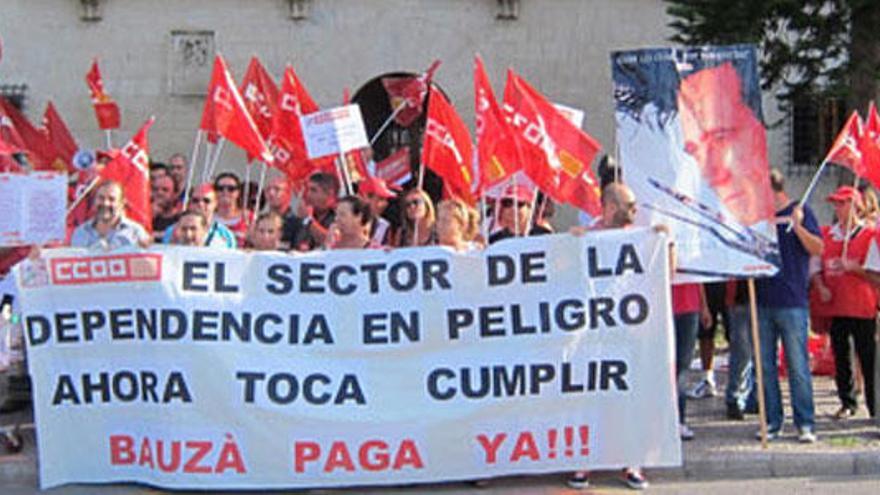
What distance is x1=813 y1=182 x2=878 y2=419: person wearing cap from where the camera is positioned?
29.8 feet

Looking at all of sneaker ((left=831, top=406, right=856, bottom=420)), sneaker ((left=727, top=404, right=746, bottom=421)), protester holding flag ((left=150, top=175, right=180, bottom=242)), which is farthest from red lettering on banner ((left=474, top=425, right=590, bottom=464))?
protester holding flag ((left=150, top=175, right=180, bottom=242))

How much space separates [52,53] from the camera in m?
17.9

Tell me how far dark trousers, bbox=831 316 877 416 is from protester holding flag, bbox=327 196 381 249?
3.76 m

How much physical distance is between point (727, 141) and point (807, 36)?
643 centimetres

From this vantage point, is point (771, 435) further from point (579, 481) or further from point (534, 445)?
point (534, 445)

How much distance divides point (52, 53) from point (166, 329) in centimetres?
1173

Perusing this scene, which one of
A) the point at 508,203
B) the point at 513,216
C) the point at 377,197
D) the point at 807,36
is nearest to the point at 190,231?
the point at 513,216

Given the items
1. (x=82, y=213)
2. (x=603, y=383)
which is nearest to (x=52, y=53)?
(x=82, y=213)

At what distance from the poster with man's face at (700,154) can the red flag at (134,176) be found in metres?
3.25

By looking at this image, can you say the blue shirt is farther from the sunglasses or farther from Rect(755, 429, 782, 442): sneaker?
the sunglasses

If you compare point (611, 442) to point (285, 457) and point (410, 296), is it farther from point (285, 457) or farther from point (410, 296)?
point (285, 457)

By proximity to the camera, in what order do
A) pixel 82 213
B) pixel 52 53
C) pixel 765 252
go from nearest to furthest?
pixel 765 252, pixel 82 213, pixel 52 53

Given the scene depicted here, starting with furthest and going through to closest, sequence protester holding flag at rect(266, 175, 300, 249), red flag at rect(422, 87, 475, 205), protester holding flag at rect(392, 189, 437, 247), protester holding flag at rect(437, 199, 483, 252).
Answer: red flag at rect(422, 87, 475, 205) < protester holding flag at rect(266, 175, 300, 249) < protester holding flag at rect(392, 189, 437, 247) < protester holding flag at rect(437, 199, 483, 252)

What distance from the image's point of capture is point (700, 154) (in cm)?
796
